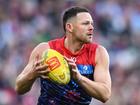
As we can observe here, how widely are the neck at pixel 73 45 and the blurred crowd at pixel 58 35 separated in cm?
566

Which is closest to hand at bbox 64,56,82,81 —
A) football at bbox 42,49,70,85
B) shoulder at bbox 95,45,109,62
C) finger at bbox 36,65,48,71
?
football at bbox 42,49,70,85

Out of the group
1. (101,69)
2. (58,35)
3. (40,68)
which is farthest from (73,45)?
(58,35)

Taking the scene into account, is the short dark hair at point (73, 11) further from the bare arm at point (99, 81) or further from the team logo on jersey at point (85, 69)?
the team logo on jersey at point (85, 69)

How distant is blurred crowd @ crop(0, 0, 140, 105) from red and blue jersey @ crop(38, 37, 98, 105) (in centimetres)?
571

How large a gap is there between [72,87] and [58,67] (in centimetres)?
74

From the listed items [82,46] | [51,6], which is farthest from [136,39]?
[82,46]

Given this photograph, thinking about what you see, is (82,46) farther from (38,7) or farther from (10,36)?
(38,7)

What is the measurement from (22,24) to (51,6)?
1.07 meters

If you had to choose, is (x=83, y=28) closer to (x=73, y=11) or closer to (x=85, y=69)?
(x=73, y=11)

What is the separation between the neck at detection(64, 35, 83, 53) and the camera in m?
10.1

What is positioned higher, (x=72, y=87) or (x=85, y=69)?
(x=85, y=69)

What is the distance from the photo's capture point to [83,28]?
9.90 meters

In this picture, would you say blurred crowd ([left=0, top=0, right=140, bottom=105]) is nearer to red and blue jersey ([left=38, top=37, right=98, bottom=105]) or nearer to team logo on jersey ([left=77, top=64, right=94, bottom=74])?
red and blue jersey ([left=38, top=37, right=98, bottom=105])

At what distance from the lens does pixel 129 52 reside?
17594 mm
